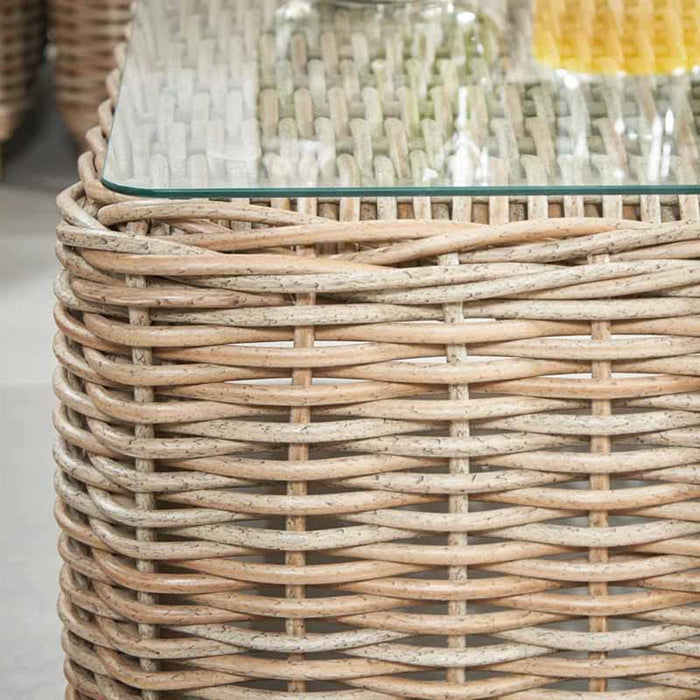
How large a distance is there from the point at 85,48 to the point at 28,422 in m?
0.92

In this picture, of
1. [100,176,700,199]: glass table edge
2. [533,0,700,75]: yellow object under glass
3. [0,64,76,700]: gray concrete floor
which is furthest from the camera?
[0,64,76,700]: gray concrete floor

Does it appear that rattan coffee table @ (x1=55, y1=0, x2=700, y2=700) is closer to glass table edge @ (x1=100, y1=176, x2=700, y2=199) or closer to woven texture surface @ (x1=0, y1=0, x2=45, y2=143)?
glass table edge @ (x1=100, y1=176, x2=700, y2=199)

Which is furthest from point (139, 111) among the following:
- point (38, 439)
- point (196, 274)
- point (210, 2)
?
point (38, 439)

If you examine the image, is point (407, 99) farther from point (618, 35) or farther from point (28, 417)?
point (28, 417)

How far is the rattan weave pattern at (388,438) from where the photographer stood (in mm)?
633

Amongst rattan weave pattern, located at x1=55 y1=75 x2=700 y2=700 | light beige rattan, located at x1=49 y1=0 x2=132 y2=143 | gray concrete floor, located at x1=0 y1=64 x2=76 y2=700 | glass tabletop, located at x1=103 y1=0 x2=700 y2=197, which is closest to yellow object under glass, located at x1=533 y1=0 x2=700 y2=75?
glass tabletop, located at x1=103 y1=0 x2=700 y2=197

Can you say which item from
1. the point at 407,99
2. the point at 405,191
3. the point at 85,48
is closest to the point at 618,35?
the point at 407,99

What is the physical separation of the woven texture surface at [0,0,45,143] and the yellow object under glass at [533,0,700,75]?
4.53 feet

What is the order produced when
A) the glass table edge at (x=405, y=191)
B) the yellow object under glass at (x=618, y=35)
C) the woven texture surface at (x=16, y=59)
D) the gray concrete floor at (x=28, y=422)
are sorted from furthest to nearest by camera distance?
the woven texture surface at (x=16, y=59) → the gray concrete floor at (x=28, y=422) → the yellow object under glass at (x=618, y=35) → the glass table edge at (x=405, y=191)

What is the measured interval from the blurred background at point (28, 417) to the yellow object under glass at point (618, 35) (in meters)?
0.67

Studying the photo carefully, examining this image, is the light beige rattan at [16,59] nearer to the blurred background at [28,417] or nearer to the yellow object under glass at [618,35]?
the blurred background at [28,417]

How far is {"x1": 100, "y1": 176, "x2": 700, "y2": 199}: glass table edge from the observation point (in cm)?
62

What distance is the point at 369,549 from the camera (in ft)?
2.17

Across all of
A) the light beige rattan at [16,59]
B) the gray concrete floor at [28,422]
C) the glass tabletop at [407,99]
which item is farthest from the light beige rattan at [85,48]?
the glass tabletop at [407,99]
